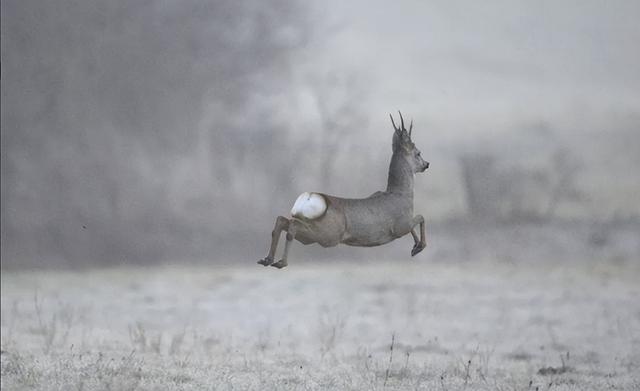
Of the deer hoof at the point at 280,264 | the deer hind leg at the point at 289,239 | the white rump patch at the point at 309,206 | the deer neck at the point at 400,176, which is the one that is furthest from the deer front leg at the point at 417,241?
the deer hoof at the point at 280,264

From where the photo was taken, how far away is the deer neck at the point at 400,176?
41.7ft

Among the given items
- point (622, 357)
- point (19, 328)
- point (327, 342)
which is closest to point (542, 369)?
point (622, 357)

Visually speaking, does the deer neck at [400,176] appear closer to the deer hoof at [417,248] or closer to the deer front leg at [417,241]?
the deer front leg at [417,241]

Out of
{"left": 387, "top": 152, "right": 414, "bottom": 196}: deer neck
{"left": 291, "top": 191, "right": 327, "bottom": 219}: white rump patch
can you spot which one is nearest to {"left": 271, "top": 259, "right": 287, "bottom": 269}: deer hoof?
{"left": 291, "top": 191, "right": 327, "bottom": 219}: white rump patch

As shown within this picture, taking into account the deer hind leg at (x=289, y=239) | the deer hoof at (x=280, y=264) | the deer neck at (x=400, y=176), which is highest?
the deer neck at (x=400, y=176)

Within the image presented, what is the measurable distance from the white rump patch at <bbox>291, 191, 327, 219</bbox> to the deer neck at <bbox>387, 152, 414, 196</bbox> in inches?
44.0

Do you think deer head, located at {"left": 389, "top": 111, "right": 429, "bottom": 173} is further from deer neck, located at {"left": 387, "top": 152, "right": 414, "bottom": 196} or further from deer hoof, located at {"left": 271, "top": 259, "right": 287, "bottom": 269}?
deer hoof, located at {"left": 271, "top": 259, "right": 287, "bottom": 269}

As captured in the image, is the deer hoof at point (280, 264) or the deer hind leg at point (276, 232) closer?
the deer hoof at point (280, 264)

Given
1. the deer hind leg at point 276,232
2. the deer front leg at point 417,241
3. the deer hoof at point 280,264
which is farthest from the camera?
the deer front leg at point 417,241

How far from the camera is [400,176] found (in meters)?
12.7

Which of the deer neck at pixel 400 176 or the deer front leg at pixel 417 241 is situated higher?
the deer neck at pixel 400 176

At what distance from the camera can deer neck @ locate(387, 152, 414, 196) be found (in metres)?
12.7

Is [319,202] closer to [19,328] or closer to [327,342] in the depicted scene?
[327,342]

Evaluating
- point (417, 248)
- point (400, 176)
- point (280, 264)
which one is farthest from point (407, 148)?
point (280, 264)
